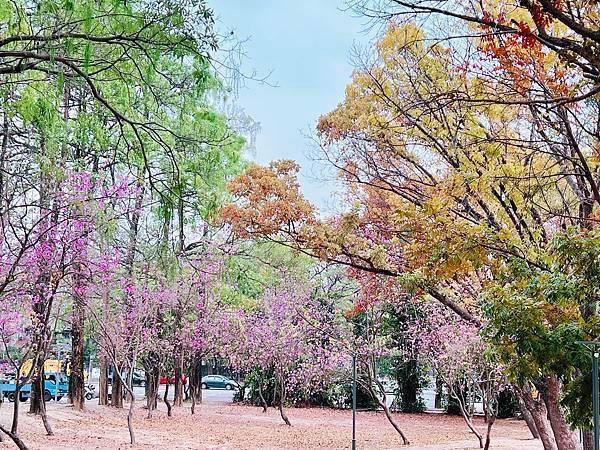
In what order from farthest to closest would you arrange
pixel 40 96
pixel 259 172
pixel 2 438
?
pixel 2 438 → pixel 259 172 → pixel 40 96

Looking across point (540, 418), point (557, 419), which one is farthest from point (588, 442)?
point (540, 418)

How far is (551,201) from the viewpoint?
296 inches

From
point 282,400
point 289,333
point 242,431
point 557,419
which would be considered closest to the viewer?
point 557,419

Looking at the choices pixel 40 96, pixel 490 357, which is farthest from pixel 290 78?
pixel 490 357

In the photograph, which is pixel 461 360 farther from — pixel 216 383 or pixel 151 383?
pixel 216 383

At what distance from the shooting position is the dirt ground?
491 inches

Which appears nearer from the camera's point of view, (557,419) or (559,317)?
(559,317)

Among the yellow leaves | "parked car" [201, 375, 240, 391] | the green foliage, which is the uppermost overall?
the yellow leaves

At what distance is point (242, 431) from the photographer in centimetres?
1569

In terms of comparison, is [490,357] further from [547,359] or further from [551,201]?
[551,201]

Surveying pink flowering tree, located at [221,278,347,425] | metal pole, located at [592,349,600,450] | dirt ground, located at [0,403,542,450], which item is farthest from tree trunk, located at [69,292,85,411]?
metal pole, located at [592,349,600,450]

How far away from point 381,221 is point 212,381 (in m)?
29.5

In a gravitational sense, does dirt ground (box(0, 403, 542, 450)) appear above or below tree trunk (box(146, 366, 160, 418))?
below

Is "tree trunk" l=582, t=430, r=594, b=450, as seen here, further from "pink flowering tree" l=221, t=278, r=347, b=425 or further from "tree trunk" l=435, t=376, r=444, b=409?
"tree trunk" l=435, t=376, r=444, b=409
